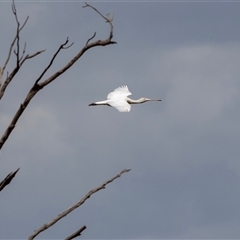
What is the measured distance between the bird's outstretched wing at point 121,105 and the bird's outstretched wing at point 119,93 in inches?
21.2

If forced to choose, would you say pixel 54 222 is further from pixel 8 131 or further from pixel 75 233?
pixel 8 131

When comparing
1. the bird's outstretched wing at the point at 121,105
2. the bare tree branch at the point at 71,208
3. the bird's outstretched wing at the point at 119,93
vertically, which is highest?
the bird's outstretched wing at the point at 119,93

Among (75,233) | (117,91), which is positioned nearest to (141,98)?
(117,91)

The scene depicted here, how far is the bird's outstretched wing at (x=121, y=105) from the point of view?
78.2 feet

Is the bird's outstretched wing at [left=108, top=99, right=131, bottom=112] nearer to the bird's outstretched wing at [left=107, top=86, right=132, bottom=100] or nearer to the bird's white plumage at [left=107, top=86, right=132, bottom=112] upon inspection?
the bird's white plumage at [left=107, top=86, right=132, bottom=112]

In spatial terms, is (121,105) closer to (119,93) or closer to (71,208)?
(119,93)

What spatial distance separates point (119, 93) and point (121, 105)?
180 centimetres

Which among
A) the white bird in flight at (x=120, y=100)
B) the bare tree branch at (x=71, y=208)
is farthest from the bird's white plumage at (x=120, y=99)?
the bare tree branch at (x=71, y=208)

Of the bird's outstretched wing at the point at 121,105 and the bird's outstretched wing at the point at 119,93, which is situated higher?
the bird's outstretched wing at the point at 119,93

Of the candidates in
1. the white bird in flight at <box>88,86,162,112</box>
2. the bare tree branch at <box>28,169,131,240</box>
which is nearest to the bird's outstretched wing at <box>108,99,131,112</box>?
the white bird in flight at <box>88,86,162,112</box>

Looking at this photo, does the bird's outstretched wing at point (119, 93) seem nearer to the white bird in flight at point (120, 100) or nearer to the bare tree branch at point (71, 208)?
the white bird in flight at point (120, 100)

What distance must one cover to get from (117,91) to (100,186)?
53.1 feet

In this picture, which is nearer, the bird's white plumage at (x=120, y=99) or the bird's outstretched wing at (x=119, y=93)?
the bird's white plumage at (x=120, y=99)

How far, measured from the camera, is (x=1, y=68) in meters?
10.1
